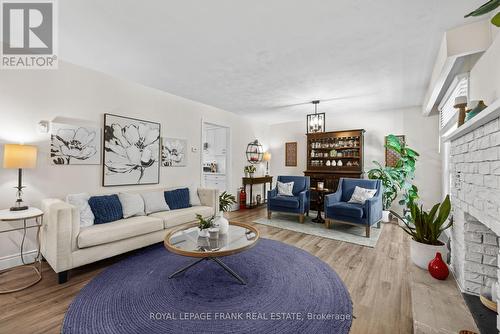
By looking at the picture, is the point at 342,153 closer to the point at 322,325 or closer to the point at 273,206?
the point at 273,206

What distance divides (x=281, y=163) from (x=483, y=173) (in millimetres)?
5391

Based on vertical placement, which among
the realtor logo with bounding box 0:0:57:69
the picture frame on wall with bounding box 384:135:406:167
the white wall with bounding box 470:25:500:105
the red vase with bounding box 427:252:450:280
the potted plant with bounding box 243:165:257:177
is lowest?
the red vase with bounding box 427:252:450:280

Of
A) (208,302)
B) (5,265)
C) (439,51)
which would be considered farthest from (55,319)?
(439,51)

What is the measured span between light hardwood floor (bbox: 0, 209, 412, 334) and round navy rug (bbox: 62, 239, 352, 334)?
0.11m

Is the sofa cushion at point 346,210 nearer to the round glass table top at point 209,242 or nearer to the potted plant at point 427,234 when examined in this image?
the potted plant at point 427,234

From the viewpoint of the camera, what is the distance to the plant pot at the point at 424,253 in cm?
196

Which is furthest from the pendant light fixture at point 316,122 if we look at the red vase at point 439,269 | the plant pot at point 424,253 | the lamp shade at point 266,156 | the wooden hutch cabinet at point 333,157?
the red vase at point 439,269

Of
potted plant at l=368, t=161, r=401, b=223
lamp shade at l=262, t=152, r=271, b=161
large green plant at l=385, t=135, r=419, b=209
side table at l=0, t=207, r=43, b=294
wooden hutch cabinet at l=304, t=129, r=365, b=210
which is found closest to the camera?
side table at l=0, t=207, r=43, b=294

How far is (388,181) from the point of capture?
462 cm

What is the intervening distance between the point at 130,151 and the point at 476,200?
4014 millimetres

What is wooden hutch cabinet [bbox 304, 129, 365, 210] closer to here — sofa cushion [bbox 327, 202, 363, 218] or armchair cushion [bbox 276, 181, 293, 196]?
armchair cushion [bbox 276, 181, 293, 196]

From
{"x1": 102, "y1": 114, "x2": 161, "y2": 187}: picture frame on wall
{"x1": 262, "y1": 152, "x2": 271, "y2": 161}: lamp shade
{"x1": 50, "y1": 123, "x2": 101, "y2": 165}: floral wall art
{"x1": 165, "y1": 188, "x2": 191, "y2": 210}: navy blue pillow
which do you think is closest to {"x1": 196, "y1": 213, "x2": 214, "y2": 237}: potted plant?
{"x1": 165, "y1": 188, "x2": 191, "y2": 210}: navy blue pillow

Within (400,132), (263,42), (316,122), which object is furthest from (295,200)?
(263,42)

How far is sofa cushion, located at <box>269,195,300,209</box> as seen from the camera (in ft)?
14.8
